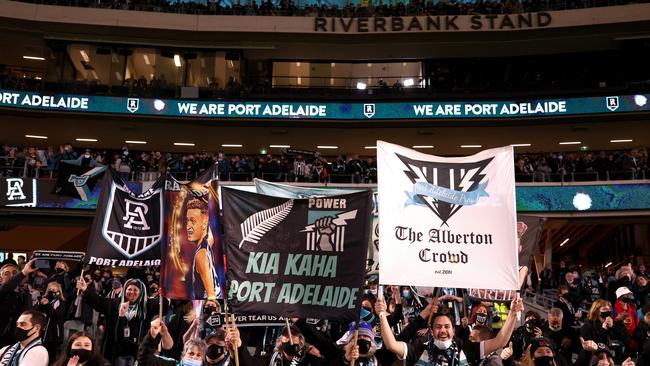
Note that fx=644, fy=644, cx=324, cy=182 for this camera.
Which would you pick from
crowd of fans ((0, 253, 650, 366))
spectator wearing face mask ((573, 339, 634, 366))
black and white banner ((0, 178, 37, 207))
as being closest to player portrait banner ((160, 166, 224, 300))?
crowd of fans ((0, 253, 650, 366))

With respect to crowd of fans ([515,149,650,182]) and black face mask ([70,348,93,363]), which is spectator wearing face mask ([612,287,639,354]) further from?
crowd of fans ([515,149,650,182])

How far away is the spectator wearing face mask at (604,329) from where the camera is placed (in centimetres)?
732

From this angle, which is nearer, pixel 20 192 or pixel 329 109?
pixel 20 192

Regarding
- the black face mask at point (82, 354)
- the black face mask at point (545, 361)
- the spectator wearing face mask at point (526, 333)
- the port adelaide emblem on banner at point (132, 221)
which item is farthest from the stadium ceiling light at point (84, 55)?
the black face mask at point (545, 361)

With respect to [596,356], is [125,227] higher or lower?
higher

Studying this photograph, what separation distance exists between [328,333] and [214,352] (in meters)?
2.30

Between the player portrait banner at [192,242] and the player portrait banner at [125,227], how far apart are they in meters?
0.62

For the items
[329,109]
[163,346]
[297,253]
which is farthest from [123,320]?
[329,109]

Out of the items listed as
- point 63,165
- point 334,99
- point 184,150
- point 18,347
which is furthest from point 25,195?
point 18,347

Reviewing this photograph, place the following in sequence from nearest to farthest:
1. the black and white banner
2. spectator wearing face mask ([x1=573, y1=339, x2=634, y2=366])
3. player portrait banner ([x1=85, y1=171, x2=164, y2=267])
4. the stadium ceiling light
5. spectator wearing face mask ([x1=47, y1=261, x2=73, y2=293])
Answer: spectator wearing face mask ([x1=573, y1=339, x2=634, y2=366]) → player portrait banner ([x1=85, y1=171, x2=164, y2=267]) → spectator wearing face mask ([x1=47, y1=261, x2=73, y2=293]) → the black and white banner → the stadium ceiling light

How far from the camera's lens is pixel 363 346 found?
19.0ft

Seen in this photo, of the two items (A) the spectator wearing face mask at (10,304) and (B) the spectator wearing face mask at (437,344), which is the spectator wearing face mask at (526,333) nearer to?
(B) the spectator wearing face mask at (437,344)

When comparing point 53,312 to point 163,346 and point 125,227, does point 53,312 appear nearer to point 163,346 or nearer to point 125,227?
point 125,227

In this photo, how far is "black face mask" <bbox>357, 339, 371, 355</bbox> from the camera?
579 cm
